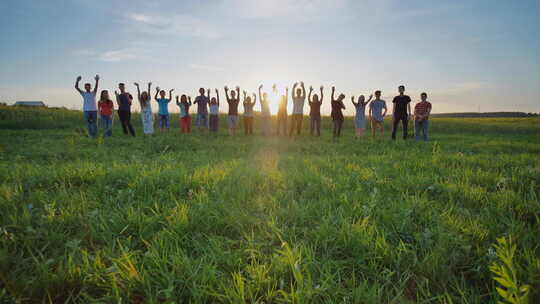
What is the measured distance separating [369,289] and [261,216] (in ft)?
4.17

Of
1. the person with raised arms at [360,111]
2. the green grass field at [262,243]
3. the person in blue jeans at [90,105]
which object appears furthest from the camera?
the person with raised arms at [360,111]

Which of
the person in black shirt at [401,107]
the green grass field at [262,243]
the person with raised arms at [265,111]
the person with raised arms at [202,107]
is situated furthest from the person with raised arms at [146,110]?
the person in black shirt at [401,107]

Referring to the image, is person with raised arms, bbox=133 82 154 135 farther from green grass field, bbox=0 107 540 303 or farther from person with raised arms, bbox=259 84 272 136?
green grass field, bbox=0 107 540 303

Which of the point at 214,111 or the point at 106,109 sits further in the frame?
the point at 214,111

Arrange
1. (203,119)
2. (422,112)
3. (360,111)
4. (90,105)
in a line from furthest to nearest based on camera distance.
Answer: (203,119)
(360,111)
(422,112)
(90,105)

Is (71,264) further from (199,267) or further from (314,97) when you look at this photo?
(314,97)

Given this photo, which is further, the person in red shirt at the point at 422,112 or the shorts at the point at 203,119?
the shorts at the point at 203,119

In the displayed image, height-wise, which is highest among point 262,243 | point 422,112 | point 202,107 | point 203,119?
point 202,107

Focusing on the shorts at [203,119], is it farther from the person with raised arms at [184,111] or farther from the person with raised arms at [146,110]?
the person with raised arms at [146,110]

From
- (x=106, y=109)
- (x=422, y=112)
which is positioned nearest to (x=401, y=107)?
(x=422, y=112)

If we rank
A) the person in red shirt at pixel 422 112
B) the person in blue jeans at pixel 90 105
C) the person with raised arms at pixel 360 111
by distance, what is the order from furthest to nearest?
the person with raised arms at pixel 360 111 < the person in red shirt at pixel 422 112 < the person in blue jeans at pixel 90 105

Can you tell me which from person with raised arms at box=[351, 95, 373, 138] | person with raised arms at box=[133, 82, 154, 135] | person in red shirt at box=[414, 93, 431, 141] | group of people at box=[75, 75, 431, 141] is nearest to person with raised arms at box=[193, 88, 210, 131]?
group of people at box=[75, 75, 431, 141]

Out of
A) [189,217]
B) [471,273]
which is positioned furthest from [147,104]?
[471,273]

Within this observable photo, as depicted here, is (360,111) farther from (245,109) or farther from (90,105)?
(90,105)
